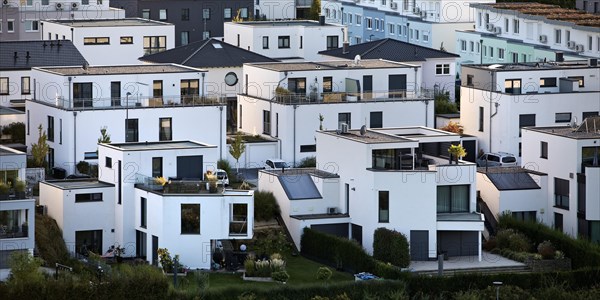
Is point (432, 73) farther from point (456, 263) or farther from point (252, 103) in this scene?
point (456, 263)

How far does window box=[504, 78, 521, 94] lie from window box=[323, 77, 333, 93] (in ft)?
19.4

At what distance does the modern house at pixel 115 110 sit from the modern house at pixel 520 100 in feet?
29.4

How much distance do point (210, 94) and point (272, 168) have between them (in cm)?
558

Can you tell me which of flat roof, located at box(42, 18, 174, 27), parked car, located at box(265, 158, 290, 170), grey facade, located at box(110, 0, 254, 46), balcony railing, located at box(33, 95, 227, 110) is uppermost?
grey facade, located at box(110, 0, 254, 46)

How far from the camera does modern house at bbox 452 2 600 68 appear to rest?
7850cm

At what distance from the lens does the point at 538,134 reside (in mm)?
57594

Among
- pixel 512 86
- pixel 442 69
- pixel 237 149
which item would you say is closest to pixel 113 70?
pixel 237 149

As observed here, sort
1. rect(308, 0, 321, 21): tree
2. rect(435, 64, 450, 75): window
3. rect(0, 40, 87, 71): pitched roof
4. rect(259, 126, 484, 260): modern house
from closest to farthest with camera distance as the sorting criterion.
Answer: rect(259, 126, 484, 260): modern house → rect(0, 40, 87, 71): pitched roof → rect(435, 64, 450, 75): window → rect(308, 0, 321, 21): tree

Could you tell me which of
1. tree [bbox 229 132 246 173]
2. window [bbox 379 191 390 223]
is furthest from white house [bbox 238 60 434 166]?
window [bbox 379 191 390 223]

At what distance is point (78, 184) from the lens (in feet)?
177

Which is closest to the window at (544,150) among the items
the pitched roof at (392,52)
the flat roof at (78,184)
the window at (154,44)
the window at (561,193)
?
the window at (561,193)

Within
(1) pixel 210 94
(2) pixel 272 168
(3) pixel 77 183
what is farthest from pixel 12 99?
(3) pixel 77 183

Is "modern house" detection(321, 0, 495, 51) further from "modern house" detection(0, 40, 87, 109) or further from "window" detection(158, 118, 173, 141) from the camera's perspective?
"window" detection(158, 118, 173, 141)

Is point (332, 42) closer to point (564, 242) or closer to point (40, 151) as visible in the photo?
point (40, 151)
